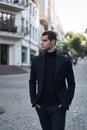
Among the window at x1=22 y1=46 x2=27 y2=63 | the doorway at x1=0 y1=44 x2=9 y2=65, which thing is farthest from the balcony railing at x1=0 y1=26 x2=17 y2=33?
the window at x1=22 y1=46 x2=27 y2=63

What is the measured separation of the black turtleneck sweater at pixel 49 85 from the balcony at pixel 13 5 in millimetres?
51079

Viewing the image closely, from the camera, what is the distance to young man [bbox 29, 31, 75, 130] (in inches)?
218

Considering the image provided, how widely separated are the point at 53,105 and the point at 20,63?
177 ft

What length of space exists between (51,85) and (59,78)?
0.12 meters

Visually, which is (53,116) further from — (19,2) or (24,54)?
(24,54)

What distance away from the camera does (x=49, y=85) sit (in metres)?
5.54

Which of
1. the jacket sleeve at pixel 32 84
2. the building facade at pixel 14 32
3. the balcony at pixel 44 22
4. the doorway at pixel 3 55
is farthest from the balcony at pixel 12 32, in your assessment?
the jacket sleeve at pixel 32 84

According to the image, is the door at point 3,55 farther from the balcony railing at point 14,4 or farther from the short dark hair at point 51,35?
the short dark hair at point 51,35

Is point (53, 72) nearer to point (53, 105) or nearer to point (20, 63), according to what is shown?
point (53, 105)

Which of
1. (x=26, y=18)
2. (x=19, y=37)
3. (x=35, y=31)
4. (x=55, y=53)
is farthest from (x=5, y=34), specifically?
(x=55, y=53)

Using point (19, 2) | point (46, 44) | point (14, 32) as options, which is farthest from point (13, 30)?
point (46, 44)

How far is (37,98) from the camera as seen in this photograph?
5.55 metres

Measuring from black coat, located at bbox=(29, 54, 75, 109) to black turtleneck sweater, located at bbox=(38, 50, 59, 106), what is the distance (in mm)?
41

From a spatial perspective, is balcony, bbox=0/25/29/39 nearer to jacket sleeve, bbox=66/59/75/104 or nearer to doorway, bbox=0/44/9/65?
doorway, bbox=0/44/9/65
